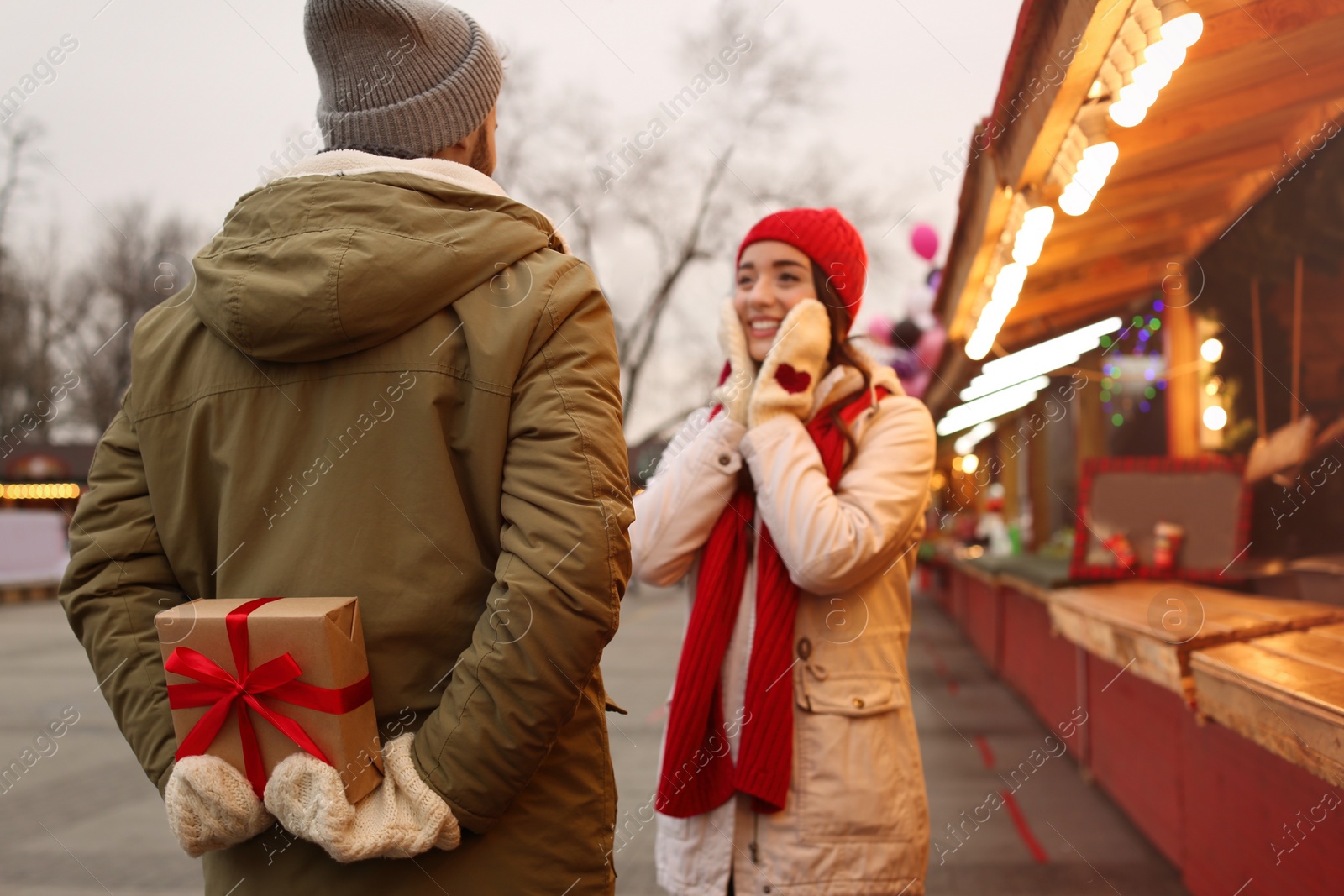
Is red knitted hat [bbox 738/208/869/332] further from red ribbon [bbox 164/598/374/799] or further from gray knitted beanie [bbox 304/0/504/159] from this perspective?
red ribbon [bbox 164/598/374/799]

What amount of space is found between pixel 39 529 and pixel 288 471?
24.7 meters

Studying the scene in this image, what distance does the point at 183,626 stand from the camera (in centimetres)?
142

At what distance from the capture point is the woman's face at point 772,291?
255 centimetres

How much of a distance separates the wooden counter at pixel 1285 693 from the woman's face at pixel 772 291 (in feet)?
4.58

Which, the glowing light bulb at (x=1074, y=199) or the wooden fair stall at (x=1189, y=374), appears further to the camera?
the glowing light bulb at (x=1074, y=199)

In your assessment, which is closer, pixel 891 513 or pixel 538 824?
pixel 538 824

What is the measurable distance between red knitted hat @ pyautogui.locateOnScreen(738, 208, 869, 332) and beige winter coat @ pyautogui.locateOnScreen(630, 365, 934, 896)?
0.32 m

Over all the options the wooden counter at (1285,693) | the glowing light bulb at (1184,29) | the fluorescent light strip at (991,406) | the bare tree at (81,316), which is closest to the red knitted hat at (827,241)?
the glowing light bulb at (1184,29)

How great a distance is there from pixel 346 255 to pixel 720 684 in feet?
4.43

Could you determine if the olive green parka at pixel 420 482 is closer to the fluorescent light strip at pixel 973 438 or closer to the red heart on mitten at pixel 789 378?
the red heart on mitten at pixel 789 378

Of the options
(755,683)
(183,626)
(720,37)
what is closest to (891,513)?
(755,683)

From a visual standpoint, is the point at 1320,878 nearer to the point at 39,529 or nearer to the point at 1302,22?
the point at 1302,22

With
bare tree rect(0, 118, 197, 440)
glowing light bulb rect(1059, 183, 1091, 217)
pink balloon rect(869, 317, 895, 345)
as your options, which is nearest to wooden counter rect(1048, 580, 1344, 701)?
glowing light bulb rect(1059, 183, 1091, 217)

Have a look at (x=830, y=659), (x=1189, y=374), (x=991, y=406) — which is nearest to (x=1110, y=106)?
(x=830, y=659)
